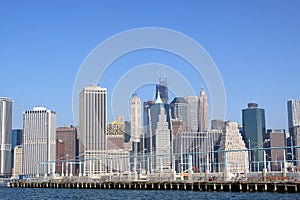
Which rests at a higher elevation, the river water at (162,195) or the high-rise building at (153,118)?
the high-rise building at (153,118)

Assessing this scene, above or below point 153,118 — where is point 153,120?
below

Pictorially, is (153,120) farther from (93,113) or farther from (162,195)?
(162,195)

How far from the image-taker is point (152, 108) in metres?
140

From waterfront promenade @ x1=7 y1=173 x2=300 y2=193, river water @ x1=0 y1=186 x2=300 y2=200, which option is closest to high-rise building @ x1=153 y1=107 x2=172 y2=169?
waterfront promenade @ x1=7 y1=173 x2=300 y2=193

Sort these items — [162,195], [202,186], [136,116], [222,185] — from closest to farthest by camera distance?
[162,195] < [222,185] < [202,186] < [136,116]

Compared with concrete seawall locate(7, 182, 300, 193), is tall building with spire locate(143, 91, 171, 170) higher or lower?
higher

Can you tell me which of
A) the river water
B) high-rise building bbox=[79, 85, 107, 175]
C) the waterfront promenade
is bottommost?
the river water

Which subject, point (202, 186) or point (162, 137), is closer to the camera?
point (202, 186)

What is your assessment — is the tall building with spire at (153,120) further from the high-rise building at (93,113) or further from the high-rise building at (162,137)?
the high-rise building at (93,113)

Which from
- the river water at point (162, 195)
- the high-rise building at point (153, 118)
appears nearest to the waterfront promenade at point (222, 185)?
the river water at point (162, 195)

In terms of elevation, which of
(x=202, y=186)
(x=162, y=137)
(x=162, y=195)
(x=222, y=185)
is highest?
(x=162, y=137)

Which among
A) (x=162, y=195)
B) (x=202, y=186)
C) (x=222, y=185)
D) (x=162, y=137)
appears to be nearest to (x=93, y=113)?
(x=162, y=137)

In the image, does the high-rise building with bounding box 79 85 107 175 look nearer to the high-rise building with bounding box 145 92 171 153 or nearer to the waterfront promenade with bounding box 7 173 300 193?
the high-rise building with bounding box 145 92 171 153

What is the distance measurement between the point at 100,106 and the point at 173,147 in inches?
1052
